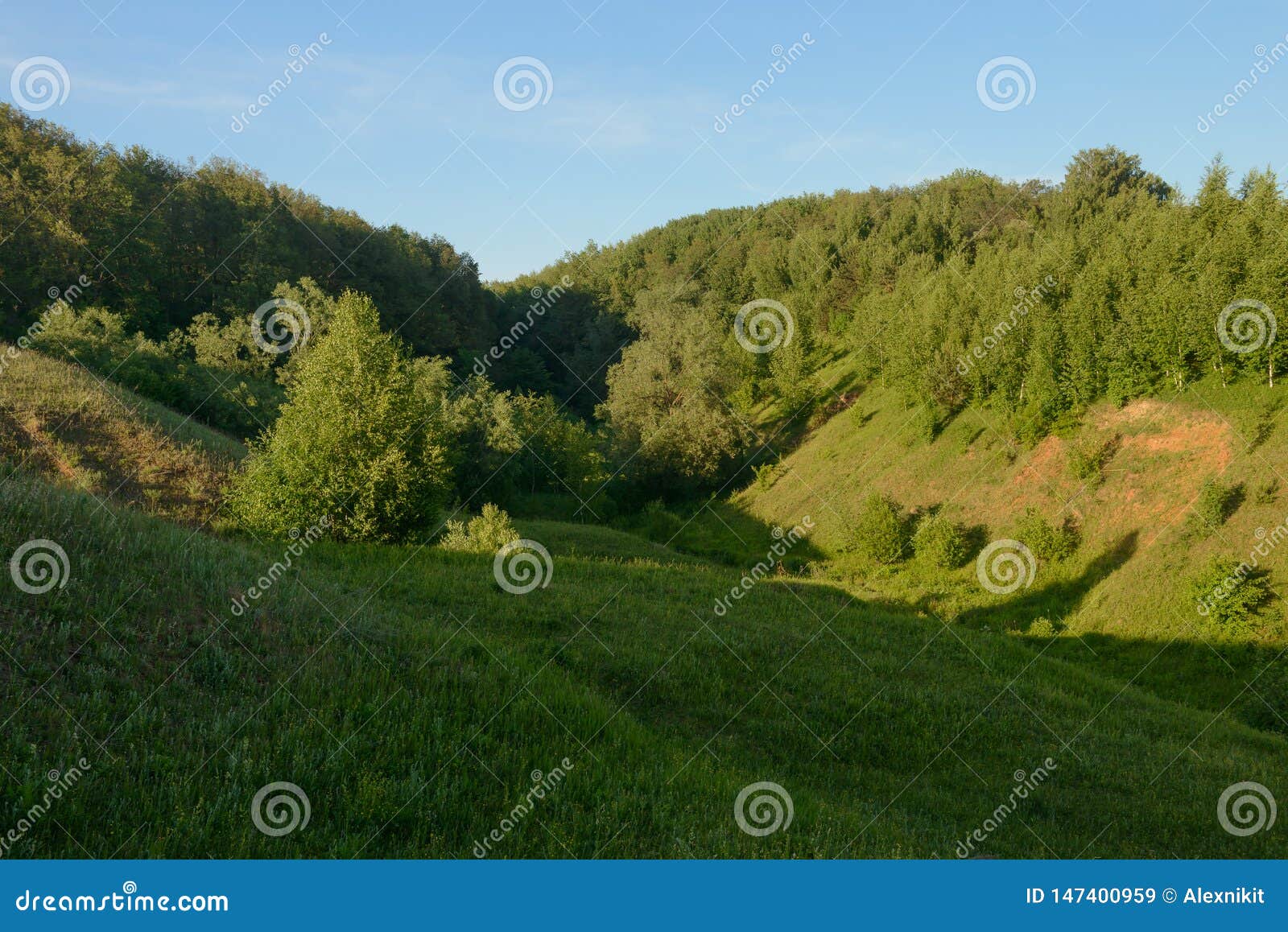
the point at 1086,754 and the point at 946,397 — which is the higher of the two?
the point at 946,397

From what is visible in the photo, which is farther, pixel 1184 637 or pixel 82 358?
pixel 82 358

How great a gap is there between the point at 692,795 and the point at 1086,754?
10332 millimetres

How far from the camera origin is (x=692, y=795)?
8.38 meters

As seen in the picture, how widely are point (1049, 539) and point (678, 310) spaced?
147 ft

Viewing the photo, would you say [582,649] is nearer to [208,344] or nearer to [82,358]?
[82,358]

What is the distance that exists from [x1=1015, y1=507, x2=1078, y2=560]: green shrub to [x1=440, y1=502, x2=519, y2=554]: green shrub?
23.7 metres

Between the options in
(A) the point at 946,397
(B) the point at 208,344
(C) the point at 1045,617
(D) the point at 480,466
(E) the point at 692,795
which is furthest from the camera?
(D) the point at 480,466

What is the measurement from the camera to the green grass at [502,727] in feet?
22.1

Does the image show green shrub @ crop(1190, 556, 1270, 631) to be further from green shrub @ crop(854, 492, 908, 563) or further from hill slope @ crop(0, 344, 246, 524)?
hill slope @ crop(0, 344, 246, 524)

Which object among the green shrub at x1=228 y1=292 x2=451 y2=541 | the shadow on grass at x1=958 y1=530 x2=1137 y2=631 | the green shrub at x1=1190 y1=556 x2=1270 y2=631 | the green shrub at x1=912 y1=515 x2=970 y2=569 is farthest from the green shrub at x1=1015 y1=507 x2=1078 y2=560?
the green shrub at x1=228 y1=292 x2=451 y2=541

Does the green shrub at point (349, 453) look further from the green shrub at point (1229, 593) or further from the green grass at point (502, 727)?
the green shrub at point (1229, 593)

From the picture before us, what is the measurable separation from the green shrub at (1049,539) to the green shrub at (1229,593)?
6803 millimetres

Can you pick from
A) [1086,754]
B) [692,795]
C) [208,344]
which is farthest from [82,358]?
[1086,754]

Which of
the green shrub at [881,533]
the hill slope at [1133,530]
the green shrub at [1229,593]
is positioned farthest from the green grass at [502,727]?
the green shrub at [881,533]
